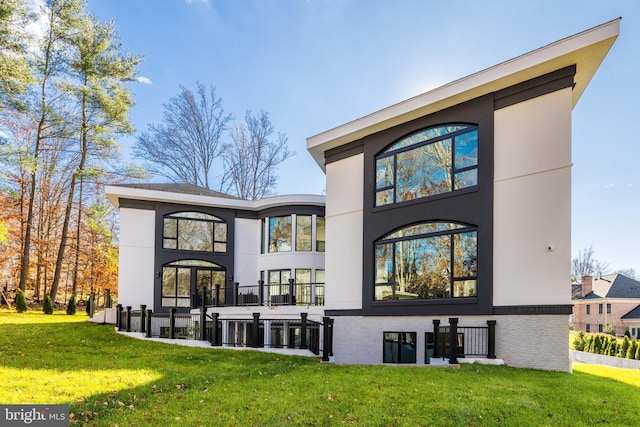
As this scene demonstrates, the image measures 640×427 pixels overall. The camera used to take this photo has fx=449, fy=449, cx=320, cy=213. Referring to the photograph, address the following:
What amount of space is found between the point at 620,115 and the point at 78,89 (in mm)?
28955

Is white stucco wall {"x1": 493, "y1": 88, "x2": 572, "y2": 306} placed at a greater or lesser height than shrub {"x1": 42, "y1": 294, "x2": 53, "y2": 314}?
greater

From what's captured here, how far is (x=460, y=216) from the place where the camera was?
1066cm

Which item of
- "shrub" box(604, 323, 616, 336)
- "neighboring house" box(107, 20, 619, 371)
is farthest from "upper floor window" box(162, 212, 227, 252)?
"shrub" box(604, 323, 616, 336)

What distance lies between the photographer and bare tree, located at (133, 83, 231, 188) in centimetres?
3181

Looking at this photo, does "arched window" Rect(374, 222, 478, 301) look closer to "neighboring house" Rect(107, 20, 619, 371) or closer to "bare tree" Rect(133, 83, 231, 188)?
"neighboring house" Rect(107, 20, 619, 371)

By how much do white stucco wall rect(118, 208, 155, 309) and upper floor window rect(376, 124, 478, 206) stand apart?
10.9m

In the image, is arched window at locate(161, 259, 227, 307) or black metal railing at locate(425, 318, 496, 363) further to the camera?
arched window at locate(161, 259, 227, 307)

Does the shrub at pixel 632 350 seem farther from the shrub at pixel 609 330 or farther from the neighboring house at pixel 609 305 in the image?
the neighboring house at pixel 609 305

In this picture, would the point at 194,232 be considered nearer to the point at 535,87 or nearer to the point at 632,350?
the point at 535,87

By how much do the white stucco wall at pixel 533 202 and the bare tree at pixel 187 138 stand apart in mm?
25765

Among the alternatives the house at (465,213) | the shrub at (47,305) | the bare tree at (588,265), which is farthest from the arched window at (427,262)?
the bare tree at (588,265)

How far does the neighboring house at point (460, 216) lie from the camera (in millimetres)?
9359

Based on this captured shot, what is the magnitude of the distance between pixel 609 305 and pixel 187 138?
3674cm

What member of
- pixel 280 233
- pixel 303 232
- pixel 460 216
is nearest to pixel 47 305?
pixel 280 233
